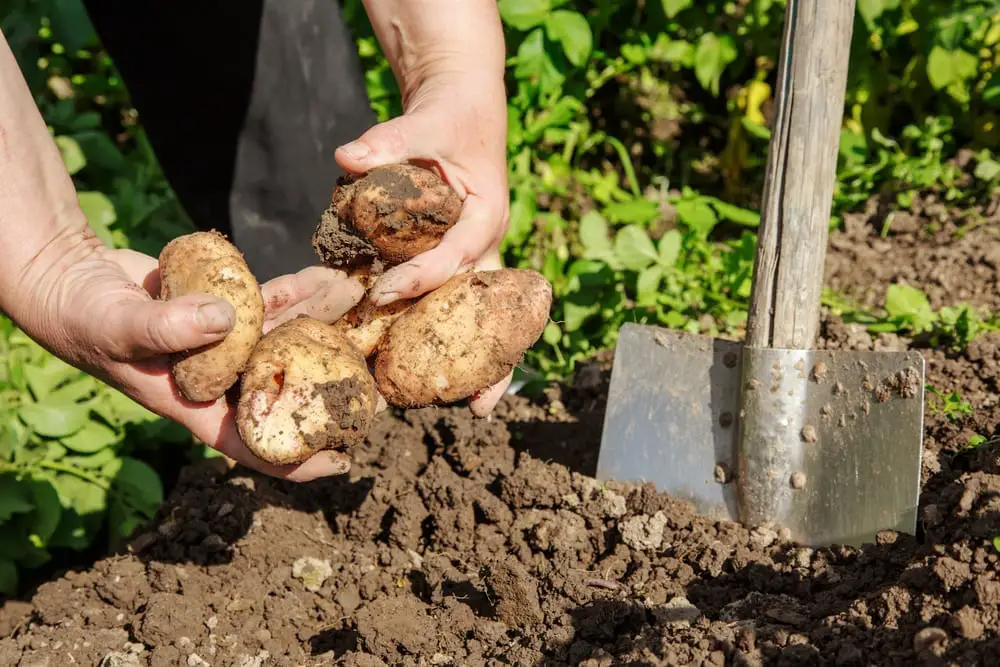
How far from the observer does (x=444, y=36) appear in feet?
7.57

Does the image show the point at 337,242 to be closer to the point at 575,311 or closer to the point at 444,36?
the point at 444,36

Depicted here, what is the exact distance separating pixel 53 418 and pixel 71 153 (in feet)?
3.93

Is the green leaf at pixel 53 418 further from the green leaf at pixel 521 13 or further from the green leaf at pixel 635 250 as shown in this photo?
the green leaf at pixel 521 13

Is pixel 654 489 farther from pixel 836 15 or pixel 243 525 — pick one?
pixel 836 15

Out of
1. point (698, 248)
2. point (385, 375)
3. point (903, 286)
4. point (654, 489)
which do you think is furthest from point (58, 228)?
point (903, 286)

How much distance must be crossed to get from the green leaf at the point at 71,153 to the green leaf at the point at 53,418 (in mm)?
1066

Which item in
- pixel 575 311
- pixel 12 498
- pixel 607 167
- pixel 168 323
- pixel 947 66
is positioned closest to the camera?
pixel 168 323

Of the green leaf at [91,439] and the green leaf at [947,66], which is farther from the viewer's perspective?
the green leaf at [947,66]

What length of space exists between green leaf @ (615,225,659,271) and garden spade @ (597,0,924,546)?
49 cm

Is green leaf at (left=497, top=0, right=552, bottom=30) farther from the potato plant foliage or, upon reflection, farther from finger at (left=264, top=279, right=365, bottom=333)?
finger at (left=264, top=279, right=365, bottom=333)

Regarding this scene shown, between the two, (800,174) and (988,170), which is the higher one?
(800,174)

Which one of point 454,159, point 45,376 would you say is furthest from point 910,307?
point 45,376

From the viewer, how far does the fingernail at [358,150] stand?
2.00m

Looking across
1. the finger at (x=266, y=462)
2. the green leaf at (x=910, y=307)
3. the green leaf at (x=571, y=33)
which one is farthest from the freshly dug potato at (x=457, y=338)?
the green leaf at (x=571, y=33)
